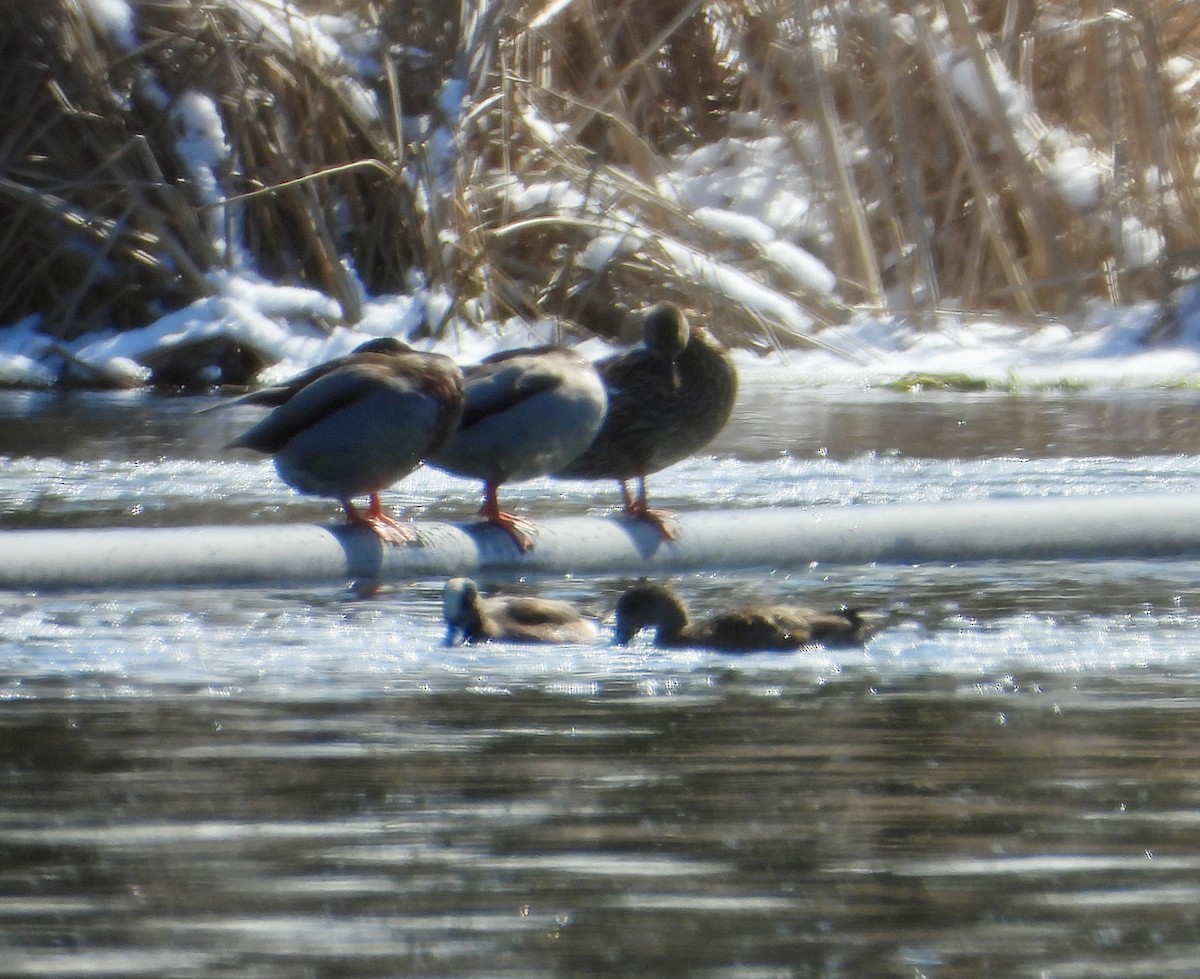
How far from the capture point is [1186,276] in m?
13.3

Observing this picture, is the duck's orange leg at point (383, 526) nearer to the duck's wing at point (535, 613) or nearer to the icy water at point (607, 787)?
the icy water at point (607, 787)

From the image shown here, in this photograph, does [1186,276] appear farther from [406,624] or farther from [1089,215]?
[406,624]

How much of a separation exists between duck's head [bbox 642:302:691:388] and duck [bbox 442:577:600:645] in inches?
62.1

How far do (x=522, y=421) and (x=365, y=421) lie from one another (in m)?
0.37

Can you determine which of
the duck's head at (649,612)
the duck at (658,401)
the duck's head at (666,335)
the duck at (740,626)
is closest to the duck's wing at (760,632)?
the duck at (740,626)

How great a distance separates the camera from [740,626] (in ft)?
14.6

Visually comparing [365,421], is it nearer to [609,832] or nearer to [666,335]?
[666,335]

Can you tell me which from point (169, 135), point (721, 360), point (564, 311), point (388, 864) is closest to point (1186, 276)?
point (564, 311)

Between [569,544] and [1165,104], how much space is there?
28.5 ft

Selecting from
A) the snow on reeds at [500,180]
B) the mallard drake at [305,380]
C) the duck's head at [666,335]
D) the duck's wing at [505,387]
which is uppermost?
the mallard drake at [305,380]

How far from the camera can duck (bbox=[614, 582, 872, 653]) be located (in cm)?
444

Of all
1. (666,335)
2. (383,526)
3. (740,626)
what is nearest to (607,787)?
(740,626)

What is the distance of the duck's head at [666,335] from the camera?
6137 mm

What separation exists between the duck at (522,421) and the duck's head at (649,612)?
81 cm
